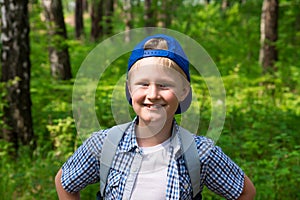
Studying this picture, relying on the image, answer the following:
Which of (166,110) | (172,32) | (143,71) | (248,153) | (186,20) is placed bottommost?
(248,153)

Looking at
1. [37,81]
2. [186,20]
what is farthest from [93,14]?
[37,81]

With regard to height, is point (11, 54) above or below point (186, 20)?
below

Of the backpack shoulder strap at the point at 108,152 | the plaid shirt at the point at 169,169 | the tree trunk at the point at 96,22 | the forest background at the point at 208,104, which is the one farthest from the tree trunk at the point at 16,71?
the tree trunk at the point at 96,22

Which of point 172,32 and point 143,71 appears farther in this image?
point 172,32

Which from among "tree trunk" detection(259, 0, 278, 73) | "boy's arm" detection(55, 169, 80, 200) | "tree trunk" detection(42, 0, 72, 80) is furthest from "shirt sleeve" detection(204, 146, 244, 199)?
"tree trunk" detection(259, 0, 278, 73)

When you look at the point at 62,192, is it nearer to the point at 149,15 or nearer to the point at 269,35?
the point at 269,35

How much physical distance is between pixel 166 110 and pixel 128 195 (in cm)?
42

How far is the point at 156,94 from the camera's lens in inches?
75.3

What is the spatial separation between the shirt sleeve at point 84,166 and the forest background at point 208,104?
213 centimetres

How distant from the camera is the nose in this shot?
6.26 feet

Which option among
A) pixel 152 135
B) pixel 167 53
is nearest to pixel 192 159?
pixel 152 135

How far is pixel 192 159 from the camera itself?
200 cm

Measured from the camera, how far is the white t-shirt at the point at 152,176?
6.45 feet

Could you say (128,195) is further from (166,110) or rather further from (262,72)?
(262,72)
